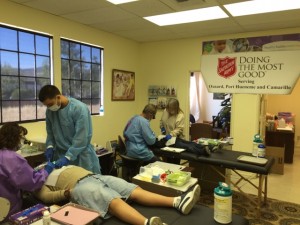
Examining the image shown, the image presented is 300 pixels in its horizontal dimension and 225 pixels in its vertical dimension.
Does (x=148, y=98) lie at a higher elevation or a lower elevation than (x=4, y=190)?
higher

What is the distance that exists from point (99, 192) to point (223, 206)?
85cm

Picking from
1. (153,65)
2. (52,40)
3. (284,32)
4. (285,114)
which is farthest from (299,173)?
(52,40)

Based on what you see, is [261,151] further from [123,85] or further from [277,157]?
[123,85]

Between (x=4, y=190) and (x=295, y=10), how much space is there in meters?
3.48

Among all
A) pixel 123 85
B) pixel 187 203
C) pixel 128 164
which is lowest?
pixel 128 164

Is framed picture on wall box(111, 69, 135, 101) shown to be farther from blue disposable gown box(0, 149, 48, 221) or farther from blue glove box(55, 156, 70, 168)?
blue disposable gown box(0, 149, 48, 221)

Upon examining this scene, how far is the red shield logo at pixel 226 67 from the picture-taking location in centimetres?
304

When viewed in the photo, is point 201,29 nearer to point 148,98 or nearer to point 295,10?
point 295,10

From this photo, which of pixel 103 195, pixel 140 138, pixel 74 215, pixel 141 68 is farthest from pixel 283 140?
pixel 74 215

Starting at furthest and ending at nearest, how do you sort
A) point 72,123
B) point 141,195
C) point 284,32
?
point 284,32
point 72,123
point 141,195

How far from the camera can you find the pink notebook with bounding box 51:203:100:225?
151cm

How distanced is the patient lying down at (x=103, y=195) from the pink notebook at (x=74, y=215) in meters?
0.13

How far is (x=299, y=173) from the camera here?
4.56 meters

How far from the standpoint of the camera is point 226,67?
308cm
